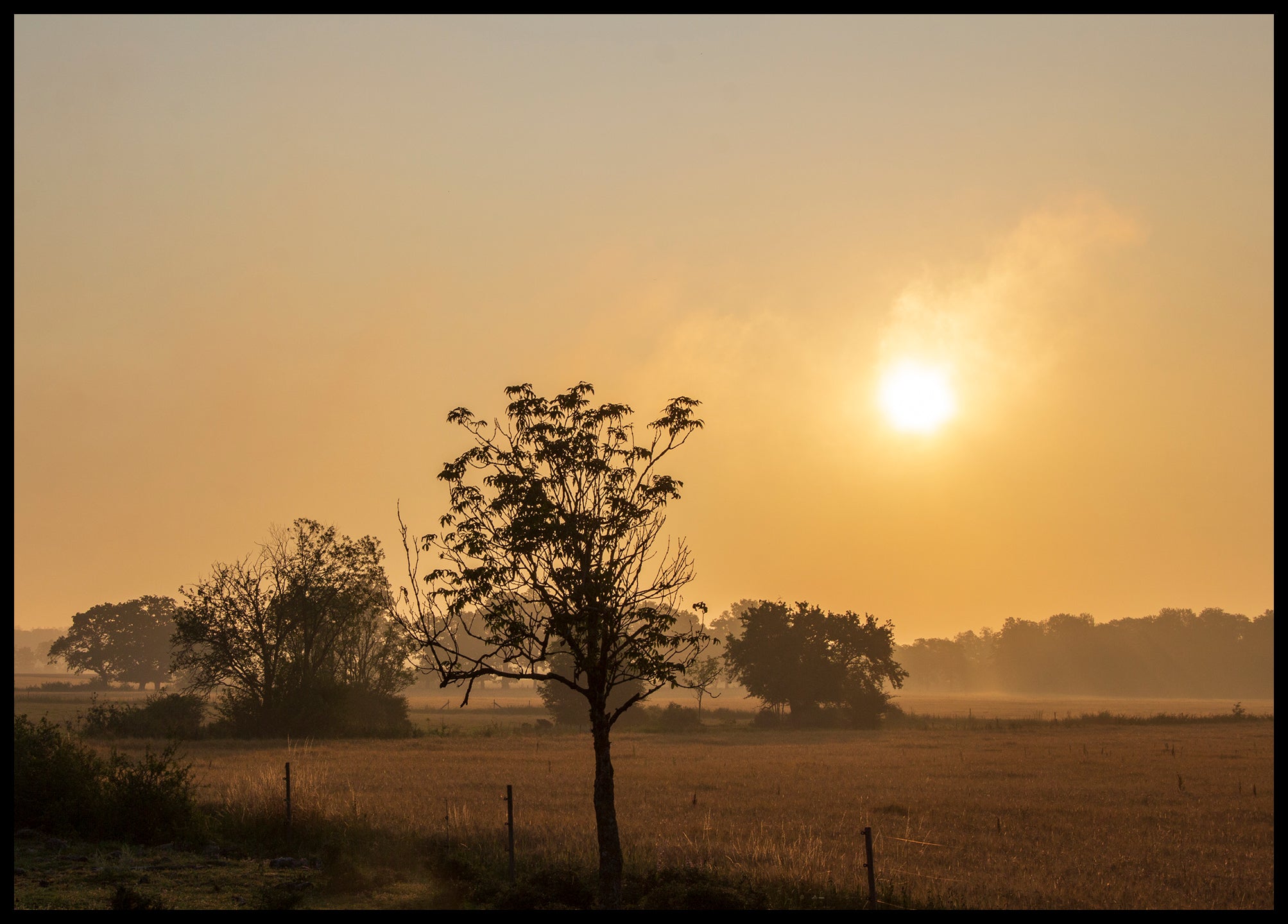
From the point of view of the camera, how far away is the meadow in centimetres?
1883

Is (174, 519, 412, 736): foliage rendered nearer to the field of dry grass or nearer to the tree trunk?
the field of dry grass

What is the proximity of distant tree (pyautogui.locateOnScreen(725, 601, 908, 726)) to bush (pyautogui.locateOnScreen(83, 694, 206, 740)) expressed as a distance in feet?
146

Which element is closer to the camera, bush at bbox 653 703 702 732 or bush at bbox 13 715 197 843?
bush at bbox 13 715 197 843

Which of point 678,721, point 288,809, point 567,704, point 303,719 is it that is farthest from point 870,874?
point 567,704

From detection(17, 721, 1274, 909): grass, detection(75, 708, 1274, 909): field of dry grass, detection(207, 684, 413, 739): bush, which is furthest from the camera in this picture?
detection(207, 684, 413, 739): bush

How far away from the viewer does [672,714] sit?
82250 millimetres

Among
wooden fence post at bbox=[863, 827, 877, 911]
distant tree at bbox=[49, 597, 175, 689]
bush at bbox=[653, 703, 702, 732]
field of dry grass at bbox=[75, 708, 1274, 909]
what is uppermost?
distant tree at bbox=[49, 597, 175, 689]

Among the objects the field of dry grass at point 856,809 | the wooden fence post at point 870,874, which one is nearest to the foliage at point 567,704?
the field of dry grass at point 856,809

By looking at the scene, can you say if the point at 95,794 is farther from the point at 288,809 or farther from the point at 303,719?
the point at 303,719

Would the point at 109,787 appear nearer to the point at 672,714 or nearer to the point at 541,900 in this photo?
the point at 541,900

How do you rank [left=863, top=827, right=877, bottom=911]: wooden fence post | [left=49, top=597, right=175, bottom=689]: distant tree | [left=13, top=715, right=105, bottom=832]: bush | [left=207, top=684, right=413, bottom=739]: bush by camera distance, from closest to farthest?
[left=863, top=827, right=877, bottom=911]: wooden fence post, [left=13, top=715, right=105, bottom=832]: bush, [left=207, top=684, right=413, bottom=739]: bush, [left=49, top=597, right=175, bottom=689]: distant tree

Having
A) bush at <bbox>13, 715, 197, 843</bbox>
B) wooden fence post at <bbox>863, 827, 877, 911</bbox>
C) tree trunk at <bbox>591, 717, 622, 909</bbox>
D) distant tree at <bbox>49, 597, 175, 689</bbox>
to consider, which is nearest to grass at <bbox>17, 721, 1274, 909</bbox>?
wooden fence post at <bbox>863, 827, 877, 911</bbox>

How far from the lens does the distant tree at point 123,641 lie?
17412 cm

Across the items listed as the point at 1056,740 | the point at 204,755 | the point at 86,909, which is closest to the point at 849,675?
the point at 1056,740
